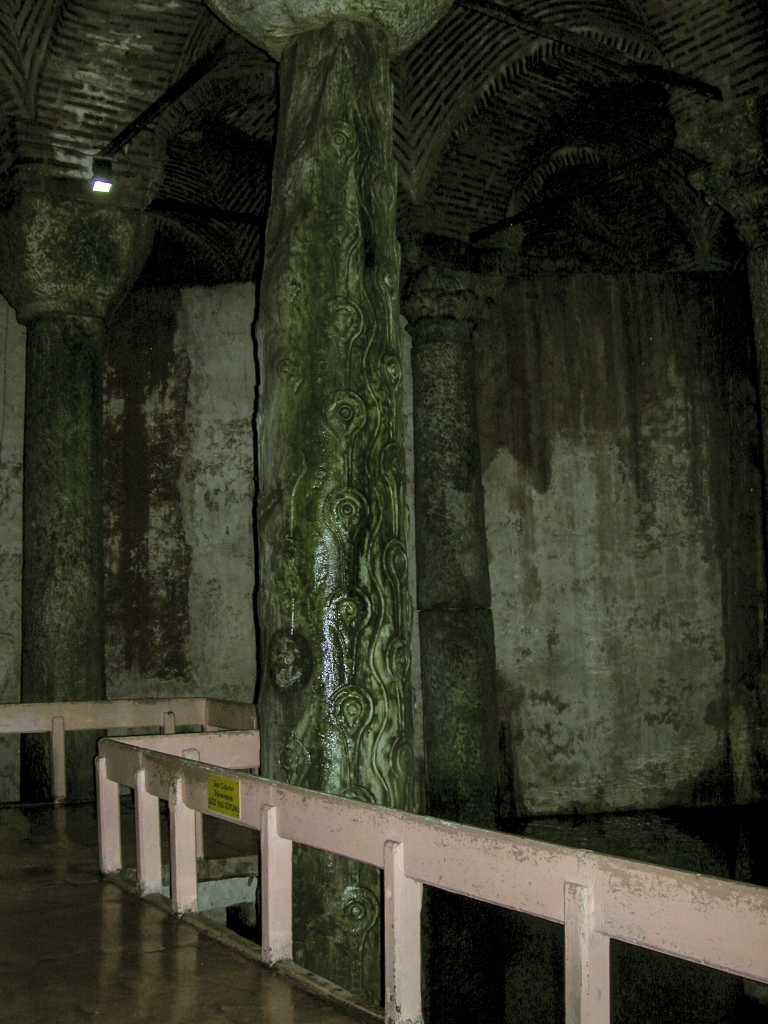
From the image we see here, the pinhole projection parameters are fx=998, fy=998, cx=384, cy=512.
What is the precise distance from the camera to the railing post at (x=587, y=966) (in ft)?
6.96

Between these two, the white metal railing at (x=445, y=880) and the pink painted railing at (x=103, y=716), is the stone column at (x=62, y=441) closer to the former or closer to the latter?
the pink painted railing at (x=103, y=716)

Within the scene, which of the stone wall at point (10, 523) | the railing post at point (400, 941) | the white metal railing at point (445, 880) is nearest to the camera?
the white metal railing at point (445, 880)

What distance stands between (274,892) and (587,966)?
1236 millimetres

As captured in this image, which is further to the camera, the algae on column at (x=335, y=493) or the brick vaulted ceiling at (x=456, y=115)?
the brick vaulted ceiling at (x=456, y=115)

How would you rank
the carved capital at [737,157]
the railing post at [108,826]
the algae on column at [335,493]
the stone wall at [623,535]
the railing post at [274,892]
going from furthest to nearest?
the stone wall at [623,535], the carved capital at [737,157], the railing post at [108,826], the algae on column at [335,493], the railing post at [274,892]

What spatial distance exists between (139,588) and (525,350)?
4085mm

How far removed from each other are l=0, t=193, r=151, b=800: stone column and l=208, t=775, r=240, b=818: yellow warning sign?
10.3 ft

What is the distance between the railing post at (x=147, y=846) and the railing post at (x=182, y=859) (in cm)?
30

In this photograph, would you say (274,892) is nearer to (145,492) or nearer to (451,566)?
(451,566)

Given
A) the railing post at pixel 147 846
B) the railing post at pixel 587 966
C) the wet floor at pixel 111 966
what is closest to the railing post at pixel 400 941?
the wet floor at pixel 111 966

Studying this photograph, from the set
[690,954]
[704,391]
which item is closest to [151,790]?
[690,954]

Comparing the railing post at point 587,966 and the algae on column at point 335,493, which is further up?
the algae on column at point 335,493

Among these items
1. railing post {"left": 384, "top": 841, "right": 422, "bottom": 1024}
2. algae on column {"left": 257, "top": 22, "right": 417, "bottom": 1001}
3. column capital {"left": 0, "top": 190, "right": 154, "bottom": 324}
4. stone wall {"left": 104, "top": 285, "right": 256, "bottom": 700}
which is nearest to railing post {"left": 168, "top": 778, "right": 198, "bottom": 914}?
algae on column {"left": 257, "top": 22, "right": 417, "bottom": 1001}

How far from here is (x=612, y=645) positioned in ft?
29.6
